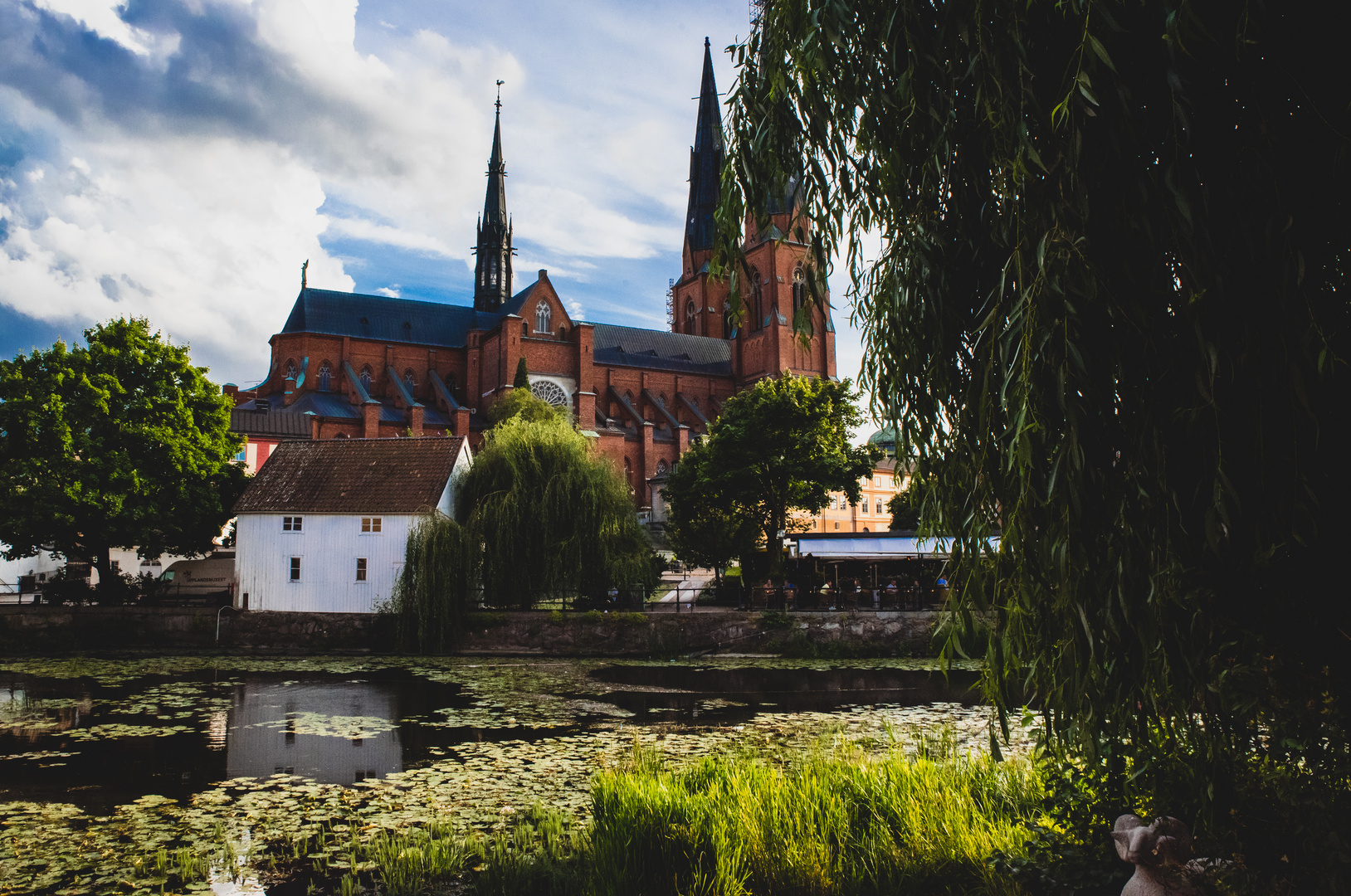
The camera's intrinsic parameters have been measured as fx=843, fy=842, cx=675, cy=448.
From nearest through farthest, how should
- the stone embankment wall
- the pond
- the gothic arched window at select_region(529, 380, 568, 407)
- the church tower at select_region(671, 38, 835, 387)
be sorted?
the pond, the stone embankment wall, the gothic arched window at select_region(529, 380, 568, 407), the church tower at select_region(671, 38, 835, 387)

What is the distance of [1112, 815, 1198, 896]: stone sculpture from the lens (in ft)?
12.2

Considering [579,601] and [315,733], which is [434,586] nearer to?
[579,601]

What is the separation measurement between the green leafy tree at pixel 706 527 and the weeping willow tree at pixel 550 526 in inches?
204

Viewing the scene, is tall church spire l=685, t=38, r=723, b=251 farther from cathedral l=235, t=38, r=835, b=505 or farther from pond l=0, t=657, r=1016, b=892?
pond l=0, t=657, r=1016, b=892

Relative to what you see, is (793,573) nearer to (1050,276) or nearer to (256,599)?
(256,599)

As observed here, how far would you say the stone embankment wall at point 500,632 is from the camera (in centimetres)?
2573

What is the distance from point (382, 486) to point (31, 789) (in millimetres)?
18818

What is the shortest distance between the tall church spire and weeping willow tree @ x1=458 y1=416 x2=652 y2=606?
47847 millimetres

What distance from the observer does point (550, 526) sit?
89.8 feet

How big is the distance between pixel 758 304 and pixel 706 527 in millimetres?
38775

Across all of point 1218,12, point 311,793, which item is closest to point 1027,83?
point 1218,12

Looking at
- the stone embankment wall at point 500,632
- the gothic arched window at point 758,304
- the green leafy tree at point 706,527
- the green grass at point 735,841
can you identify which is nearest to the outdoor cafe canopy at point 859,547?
the green leafy tree at point 706,527

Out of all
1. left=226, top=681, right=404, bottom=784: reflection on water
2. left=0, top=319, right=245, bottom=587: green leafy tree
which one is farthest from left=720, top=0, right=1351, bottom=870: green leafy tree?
left=0, top=319, right=245, bottom=587: green leafy tree

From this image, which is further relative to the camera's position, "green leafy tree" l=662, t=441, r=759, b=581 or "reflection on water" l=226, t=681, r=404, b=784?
"green leafy tree" l=662, t=441, r=759, b=581
